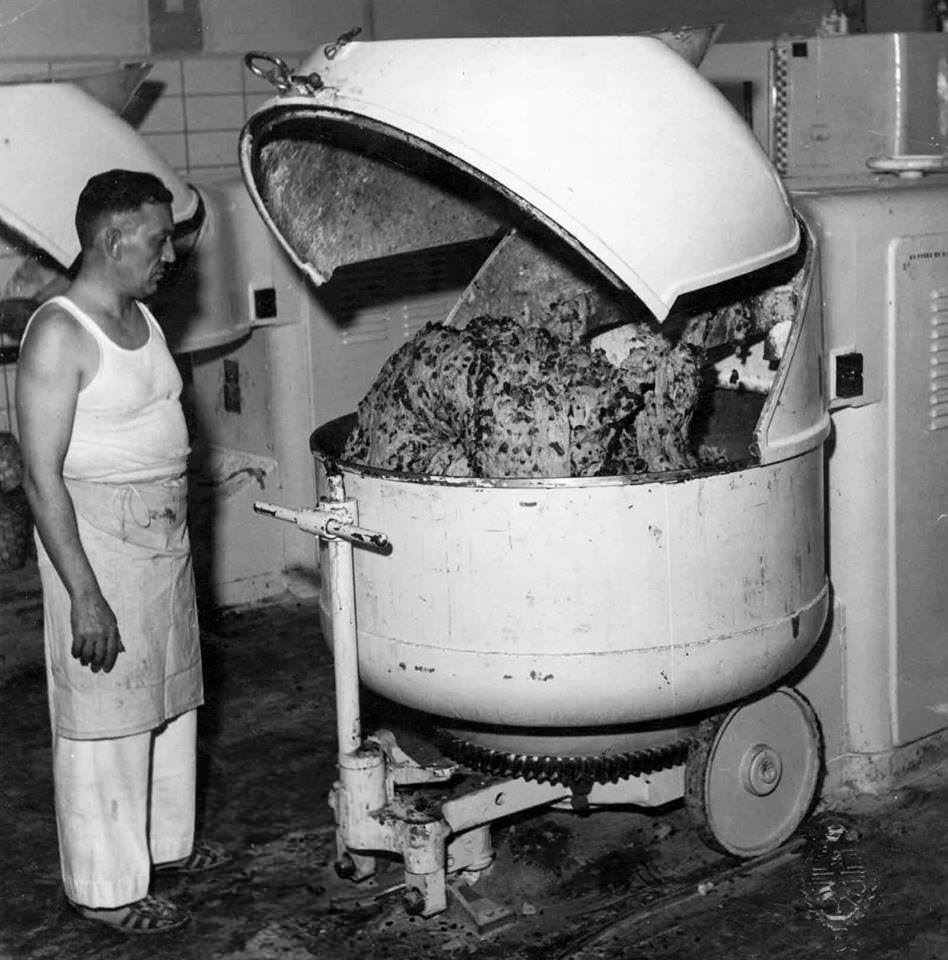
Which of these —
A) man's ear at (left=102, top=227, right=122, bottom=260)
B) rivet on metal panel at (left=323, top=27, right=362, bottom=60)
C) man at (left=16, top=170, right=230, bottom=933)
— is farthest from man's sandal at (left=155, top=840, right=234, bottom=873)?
rivet on metal panel at (left=323, top=27, right=362, bottom=60)

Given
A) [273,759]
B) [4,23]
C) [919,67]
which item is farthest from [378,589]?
[4,23]

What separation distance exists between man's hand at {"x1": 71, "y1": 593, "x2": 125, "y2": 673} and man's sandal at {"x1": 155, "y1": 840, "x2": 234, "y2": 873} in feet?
1.94

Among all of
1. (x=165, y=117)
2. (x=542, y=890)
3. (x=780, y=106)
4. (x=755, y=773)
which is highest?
(x=165, y=117)

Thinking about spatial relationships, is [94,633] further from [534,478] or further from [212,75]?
[212,75]

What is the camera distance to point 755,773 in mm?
3074

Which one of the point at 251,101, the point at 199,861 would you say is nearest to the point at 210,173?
the point at 251,101

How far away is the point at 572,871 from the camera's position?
125 inches

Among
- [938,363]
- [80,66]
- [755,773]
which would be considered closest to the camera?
[755,773]

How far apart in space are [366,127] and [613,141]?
0.44 metres

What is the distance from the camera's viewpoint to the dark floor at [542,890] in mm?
2857

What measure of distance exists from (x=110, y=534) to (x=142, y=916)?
2.58ft

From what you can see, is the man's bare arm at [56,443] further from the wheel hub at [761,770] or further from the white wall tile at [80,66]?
the white wall tile at [80,66]

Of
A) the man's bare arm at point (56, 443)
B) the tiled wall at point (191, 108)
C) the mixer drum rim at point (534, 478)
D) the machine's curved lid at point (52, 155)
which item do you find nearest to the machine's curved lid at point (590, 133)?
the mixer drum rim at point (534, 478)

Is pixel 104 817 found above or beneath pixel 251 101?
beneath
